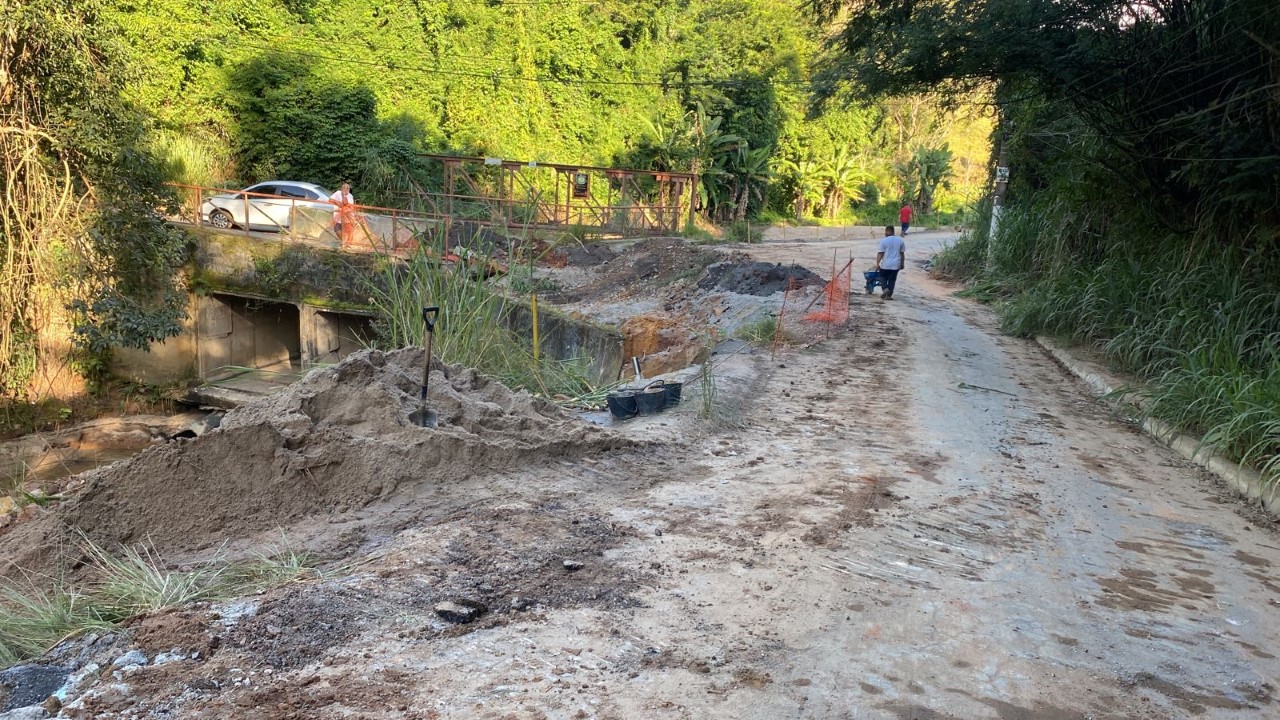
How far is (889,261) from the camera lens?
17.8m

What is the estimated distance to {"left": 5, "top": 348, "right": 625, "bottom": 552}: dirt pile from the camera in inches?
211

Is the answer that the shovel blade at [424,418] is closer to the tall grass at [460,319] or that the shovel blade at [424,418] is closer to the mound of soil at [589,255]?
the tall grass at [460,319]

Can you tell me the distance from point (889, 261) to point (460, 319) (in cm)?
1110

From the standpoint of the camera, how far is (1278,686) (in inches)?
160

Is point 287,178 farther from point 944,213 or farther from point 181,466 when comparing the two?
point 944,213

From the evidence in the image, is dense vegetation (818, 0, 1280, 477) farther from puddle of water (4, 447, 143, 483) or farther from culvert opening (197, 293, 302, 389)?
culvert opening (197, 293, 302, 389)

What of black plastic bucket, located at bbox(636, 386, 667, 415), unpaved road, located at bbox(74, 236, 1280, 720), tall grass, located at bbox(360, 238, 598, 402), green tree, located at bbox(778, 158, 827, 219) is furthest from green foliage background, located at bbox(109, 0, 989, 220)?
unpaved road, located at bbox(74, 236, 1280, 720)

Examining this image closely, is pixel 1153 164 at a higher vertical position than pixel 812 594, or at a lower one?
higher

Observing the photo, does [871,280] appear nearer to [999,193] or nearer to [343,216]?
[999,193]

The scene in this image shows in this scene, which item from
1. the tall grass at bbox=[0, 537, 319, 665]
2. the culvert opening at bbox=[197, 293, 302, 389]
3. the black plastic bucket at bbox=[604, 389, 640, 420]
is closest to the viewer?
the tall grass at bbox=[0, 537, 319, 665]

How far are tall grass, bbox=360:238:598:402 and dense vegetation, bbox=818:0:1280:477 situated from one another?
630cm

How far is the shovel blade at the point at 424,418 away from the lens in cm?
698

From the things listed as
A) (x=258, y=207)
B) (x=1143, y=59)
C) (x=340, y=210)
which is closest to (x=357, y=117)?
(x=258, y=207)

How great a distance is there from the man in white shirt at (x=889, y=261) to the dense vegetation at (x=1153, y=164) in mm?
2962
